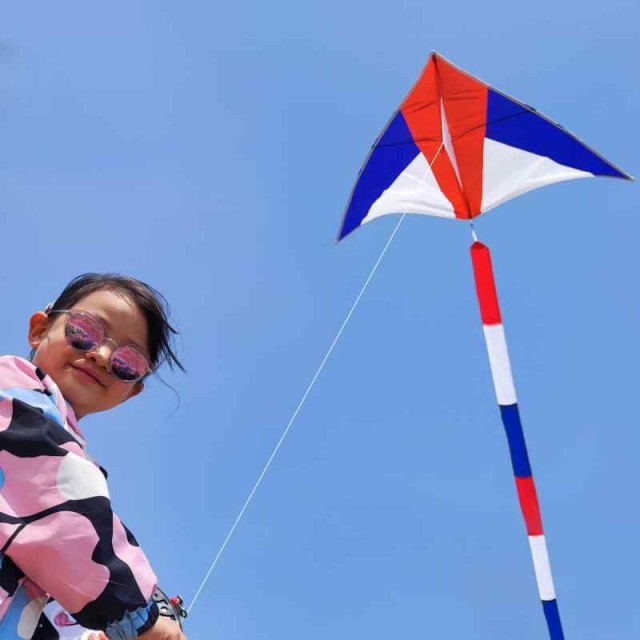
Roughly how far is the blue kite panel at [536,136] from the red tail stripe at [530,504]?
1.79m

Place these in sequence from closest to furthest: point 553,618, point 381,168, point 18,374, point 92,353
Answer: point 18,374 → point 92,353 → point 553,618 → point 381,168

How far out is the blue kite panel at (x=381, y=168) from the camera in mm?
4199

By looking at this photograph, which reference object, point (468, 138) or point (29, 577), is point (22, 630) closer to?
point (29, 577)

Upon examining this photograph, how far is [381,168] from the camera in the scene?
4.30 metres

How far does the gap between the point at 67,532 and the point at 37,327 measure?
2.46ft

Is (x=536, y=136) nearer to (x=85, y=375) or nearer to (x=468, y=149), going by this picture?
(x=468, y=149)

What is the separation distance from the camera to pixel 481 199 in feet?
12.9

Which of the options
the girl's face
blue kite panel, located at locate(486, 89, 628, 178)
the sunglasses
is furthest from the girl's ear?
blue kite panel, located at locate(486, 89, 628, 178)

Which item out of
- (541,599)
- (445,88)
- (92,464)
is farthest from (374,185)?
(92,464)

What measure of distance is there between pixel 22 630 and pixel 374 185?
3.58 meters

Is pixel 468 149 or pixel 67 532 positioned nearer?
pixel 67 532

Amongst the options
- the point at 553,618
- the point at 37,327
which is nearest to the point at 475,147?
the point at 553,618

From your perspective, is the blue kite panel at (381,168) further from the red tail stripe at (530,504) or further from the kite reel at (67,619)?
the kite reel at (67,619)

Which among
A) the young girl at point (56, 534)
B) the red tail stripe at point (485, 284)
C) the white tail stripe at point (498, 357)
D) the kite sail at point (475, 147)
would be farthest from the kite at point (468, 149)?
the young girl at point (56, 534)
